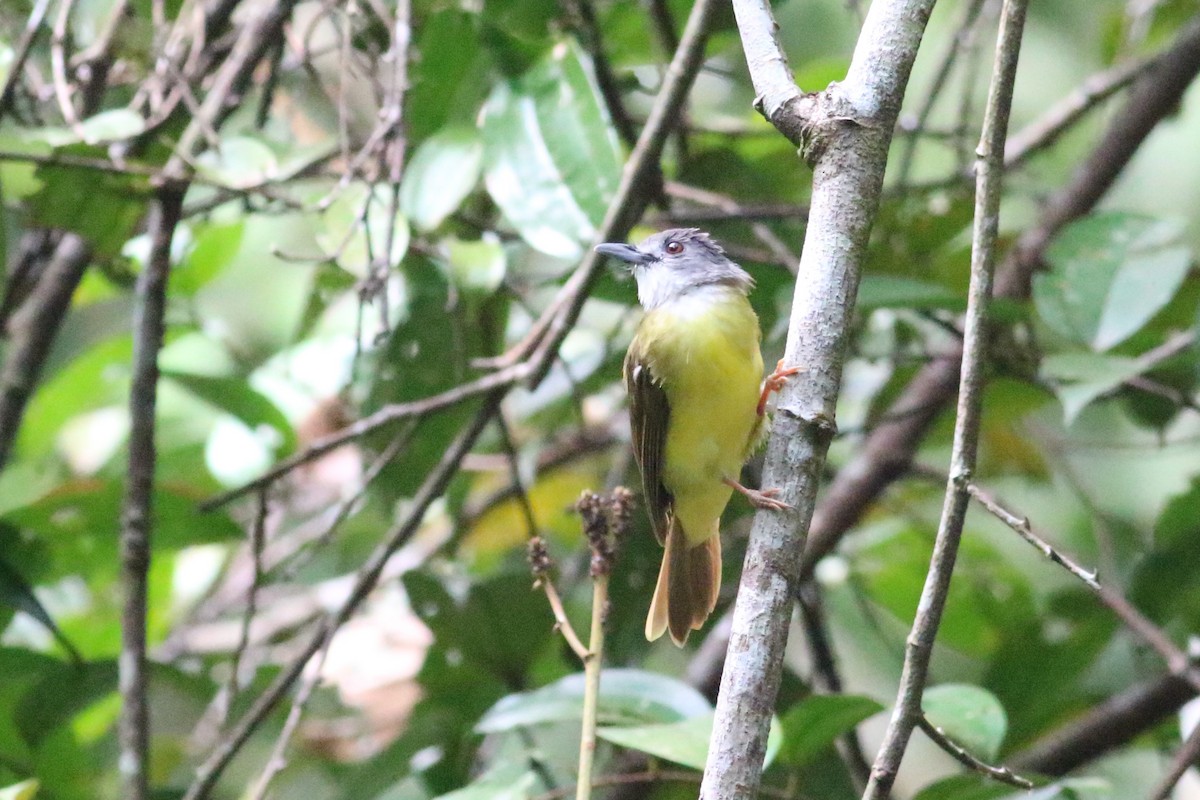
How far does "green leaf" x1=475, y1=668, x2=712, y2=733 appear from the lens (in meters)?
2.30

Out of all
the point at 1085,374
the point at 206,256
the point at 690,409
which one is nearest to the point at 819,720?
the point at 690,409

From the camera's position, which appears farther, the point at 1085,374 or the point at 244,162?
the point at 244,162

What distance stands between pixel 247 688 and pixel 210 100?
1358 mm

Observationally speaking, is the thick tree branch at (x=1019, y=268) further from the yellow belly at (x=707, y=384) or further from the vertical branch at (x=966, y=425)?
the vertical branch at (x=966, y=425)

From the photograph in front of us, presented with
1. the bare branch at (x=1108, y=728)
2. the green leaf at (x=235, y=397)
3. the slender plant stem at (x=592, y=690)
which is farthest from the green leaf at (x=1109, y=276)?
the green leaf at (x=235, y=397)

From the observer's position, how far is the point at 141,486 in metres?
2.62

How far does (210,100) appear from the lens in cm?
282

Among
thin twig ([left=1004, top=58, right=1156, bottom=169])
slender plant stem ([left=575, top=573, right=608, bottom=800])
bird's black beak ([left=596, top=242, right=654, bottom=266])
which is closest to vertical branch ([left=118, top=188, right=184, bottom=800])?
bird's black beak ([left=596, top=242, right=654, bottom=266])

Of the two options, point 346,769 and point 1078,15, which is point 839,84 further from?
point 1078,15

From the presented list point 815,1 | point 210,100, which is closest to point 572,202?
point 210,100

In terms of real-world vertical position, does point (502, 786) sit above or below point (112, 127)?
below

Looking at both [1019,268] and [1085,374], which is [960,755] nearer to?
[1085,374]

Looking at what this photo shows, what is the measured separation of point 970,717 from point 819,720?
0.85 ft

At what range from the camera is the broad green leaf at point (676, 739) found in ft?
6.48
